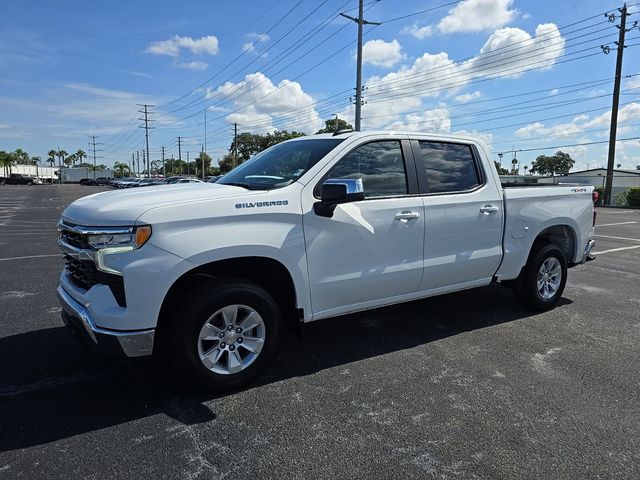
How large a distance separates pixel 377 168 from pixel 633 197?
32339 millimetres

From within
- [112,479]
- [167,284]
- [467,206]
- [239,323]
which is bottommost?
[112,479]

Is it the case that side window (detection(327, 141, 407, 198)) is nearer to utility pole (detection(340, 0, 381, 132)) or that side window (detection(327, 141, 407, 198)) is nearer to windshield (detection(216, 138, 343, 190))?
windshield (detection(216, 138, 343, 190))

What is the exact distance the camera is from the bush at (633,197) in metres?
29.9

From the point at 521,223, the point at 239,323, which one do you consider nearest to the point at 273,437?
the point at 239,323

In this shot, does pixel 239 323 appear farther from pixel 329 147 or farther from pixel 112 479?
pixel 329 147

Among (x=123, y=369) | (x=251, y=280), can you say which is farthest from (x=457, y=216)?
(x=123, y=369)

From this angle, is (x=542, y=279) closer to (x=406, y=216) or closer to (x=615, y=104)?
(x=406, y=216)

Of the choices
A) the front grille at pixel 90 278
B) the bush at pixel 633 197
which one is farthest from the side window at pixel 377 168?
the bush at pixel 633 197

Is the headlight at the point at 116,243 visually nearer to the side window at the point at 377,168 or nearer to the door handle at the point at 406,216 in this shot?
the side window at the point at 377,168

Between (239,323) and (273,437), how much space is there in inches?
34.3

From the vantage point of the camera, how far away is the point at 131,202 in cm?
332

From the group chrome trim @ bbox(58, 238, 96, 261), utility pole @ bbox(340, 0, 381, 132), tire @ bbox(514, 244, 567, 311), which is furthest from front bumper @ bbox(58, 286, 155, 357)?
utility pole @ bbox(340, 0, 381, 132)

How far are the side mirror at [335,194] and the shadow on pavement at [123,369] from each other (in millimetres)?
1337

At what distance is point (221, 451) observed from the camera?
283cm
